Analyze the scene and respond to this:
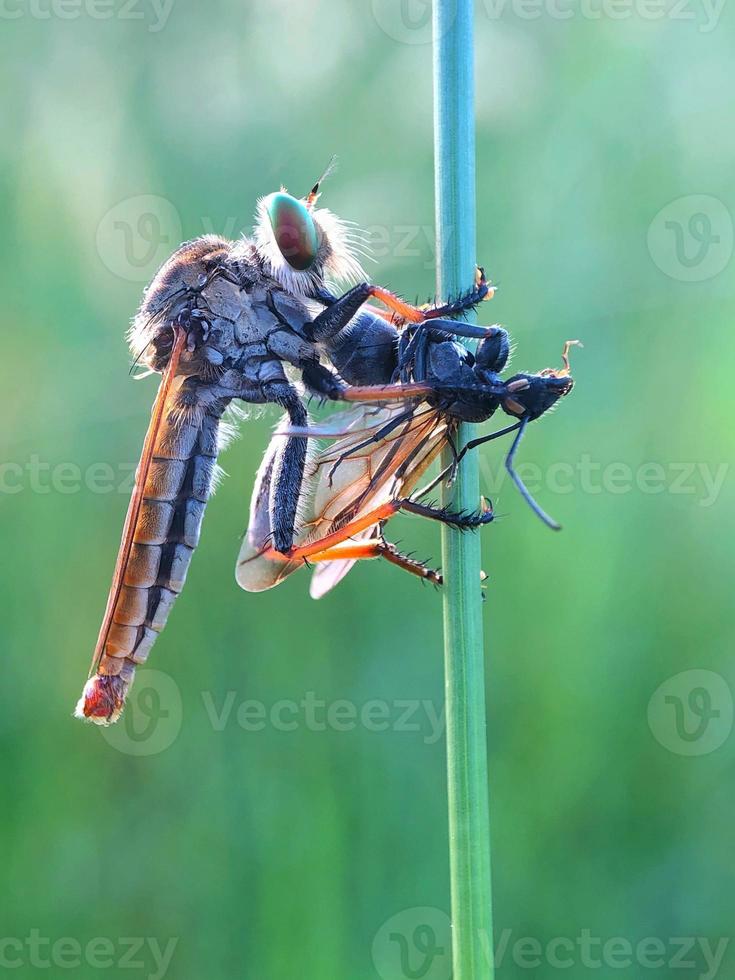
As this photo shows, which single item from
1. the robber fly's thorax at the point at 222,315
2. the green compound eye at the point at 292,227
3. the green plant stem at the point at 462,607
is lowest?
the green plant stem at the point at 462,607

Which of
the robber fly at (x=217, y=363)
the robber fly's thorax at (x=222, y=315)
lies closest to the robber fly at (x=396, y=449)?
the robber fly at (x=217, y=363)

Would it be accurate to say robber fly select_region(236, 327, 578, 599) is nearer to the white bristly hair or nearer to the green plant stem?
the green plant stem

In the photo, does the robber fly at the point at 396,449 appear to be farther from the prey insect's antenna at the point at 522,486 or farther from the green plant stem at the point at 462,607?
the green plant stem at the point at 462,607

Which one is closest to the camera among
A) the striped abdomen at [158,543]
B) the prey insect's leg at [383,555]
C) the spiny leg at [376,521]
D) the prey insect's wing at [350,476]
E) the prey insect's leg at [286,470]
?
the spiny leg at [376,521]

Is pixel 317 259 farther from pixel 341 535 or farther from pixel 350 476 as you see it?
pixel 341 535

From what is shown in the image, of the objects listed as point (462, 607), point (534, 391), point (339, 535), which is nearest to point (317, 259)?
point (339, 535)

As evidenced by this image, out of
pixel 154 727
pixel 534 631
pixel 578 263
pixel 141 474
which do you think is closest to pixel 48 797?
pixel 154 727
